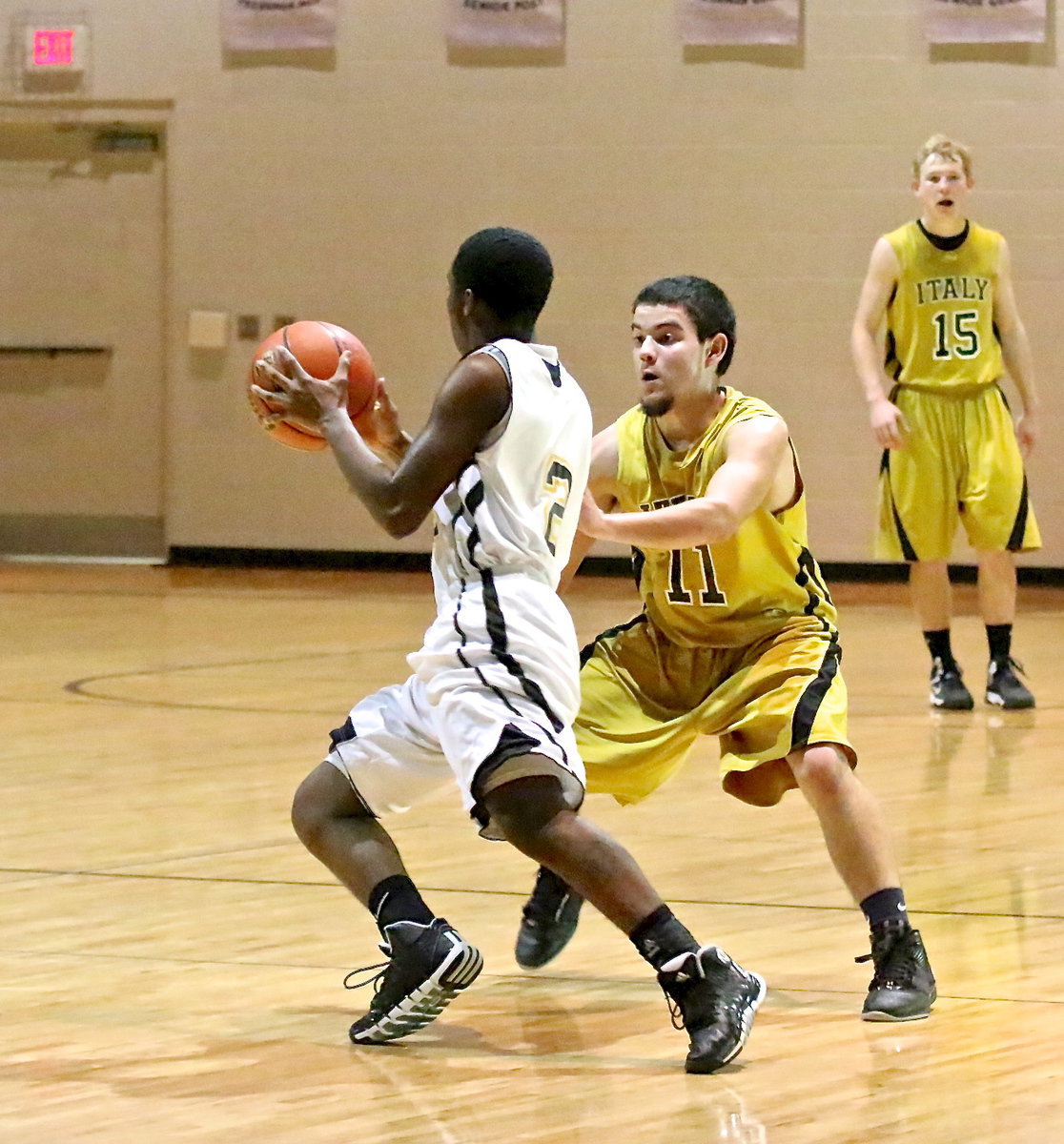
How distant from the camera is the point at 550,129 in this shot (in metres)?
11.9

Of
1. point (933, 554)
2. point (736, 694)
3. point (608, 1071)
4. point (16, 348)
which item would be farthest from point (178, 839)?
point (16, 348)

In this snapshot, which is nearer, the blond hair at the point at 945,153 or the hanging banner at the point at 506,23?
the blond hair at the point at 945,153

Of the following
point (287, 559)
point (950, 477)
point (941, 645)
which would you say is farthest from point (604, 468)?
point (287, 559)

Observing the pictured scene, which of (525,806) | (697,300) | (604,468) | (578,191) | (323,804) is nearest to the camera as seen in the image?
(525,806)

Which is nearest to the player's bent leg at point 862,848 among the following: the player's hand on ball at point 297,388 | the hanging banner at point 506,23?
the player's hand on ball at point 297,388

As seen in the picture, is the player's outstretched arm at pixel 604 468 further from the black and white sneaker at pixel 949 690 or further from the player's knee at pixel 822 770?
the black and white sneaker at pixel 949 690

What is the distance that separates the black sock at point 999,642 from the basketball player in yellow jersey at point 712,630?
148 inches

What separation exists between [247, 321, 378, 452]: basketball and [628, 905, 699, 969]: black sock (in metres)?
0.92

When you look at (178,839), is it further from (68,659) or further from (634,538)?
(68,659)

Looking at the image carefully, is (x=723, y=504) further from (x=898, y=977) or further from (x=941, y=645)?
(x=941, y=645)

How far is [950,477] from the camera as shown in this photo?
25.2ft

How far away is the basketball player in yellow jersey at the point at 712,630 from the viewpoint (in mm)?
3652

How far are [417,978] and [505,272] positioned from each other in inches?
42.9

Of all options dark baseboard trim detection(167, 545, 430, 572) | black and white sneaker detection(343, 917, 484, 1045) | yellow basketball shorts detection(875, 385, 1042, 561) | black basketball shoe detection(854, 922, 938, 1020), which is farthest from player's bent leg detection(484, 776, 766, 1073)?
dark baseboard trim detection(167, 545, 430, 572)
